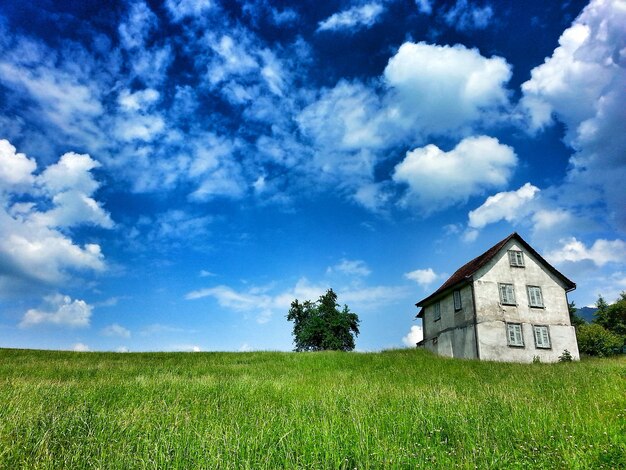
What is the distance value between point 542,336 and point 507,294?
4.10m

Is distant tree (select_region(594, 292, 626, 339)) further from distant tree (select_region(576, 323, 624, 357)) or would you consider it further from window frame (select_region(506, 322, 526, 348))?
window frame (select_region(506, 322, 526, 348))

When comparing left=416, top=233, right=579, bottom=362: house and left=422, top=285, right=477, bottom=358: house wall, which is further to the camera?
left=422, top=285, right=477, bottom=358: house wall

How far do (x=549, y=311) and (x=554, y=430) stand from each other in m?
29.6

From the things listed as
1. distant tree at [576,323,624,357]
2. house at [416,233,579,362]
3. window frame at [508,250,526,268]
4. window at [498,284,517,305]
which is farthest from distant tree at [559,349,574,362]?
distant tree at [576,323,624,357]

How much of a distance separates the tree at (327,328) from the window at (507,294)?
2744cm

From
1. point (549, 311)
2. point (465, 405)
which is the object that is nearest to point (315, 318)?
point (549, 311)

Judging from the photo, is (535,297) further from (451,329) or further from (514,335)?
(451,329)

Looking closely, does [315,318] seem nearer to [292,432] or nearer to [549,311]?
[549,311]

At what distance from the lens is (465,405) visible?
8.58 meters

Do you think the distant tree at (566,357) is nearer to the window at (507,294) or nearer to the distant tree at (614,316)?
the window at (507,294)

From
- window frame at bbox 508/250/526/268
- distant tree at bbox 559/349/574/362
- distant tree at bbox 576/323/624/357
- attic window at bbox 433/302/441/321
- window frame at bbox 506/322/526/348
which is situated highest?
window frame at bbox 508/250/526/268

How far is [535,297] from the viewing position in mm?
32406

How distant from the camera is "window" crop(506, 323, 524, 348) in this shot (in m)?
30.5

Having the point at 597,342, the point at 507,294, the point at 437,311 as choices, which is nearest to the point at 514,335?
the point at 507,294
